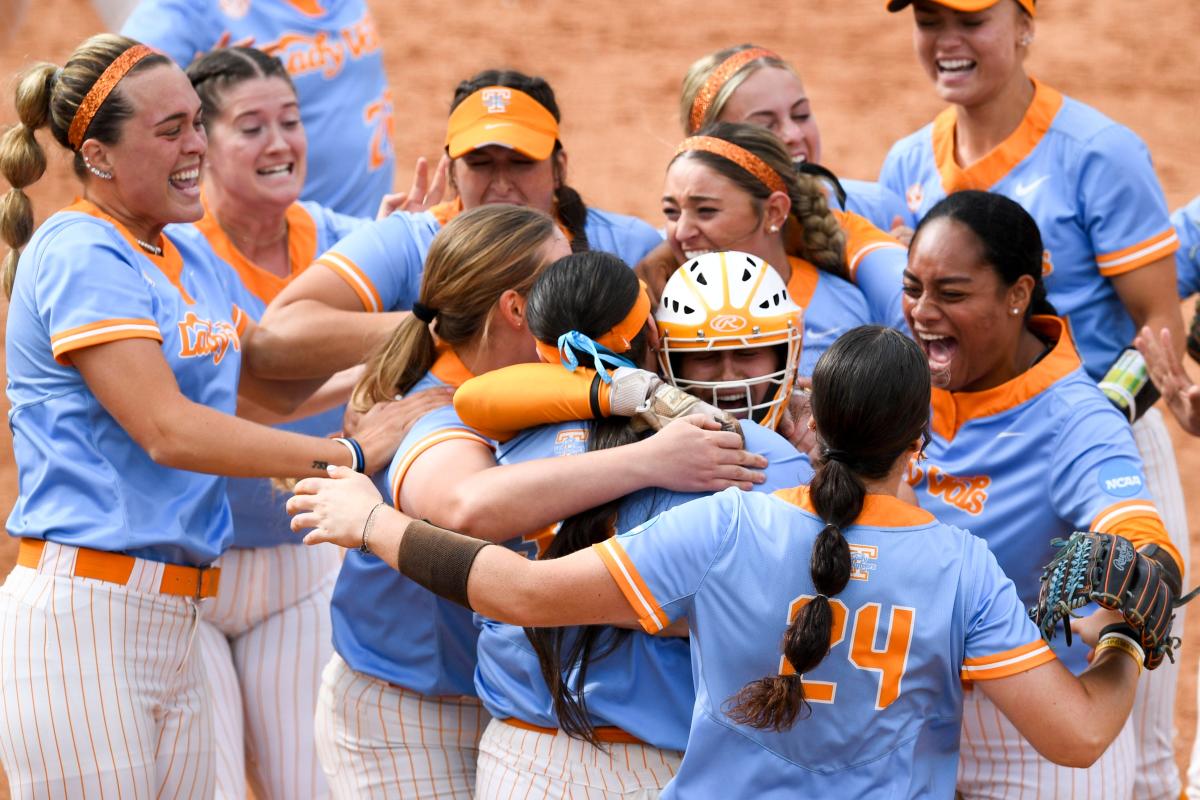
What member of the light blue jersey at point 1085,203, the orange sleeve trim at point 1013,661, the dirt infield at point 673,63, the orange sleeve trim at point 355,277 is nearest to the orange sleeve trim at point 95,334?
the orange sleeve trim at point 355,277

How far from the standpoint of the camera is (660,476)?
3.01 meters

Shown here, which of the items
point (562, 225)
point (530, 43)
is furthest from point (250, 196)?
point (530, 43)

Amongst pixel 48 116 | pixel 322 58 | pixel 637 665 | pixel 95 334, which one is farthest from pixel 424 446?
pixel 322 58

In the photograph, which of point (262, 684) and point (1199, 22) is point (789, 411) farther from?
point (1199, 22)

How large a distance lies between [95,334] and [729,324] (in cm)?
151

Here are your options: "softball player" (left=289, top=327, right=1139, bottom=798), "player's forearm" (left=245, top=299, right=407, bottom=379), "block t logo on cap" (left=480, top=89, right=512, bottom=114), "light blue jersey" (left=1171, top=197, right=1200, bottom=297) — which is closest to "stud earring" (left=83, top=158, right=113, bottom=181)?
"player's forearm" (left=245, top=299, right=407, bottom=379)

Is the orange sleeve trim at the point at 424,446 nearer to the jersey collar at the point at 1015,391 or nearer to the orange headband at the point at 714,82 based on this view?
the jersey collar at the point at 1015,391

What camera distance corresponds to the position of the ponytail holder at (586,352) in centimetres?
312

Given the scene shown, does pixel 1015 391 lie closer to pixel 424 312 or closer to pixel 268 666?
pixel 424 312

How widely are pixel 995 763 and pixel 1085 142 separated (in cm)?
205

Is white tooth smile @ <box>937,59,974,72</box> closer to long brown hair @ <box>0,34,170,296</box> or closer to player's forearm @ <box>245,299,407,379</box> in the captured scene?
player's forearm @ <box>245,299,407,379</box>

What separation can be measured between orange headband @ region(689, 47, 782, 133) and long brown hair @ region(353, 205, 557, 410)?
62.7 inches

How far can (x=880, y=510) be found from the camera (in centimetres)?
286

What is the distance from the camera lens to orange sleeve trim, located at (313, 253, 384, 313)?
4543 millimetres
